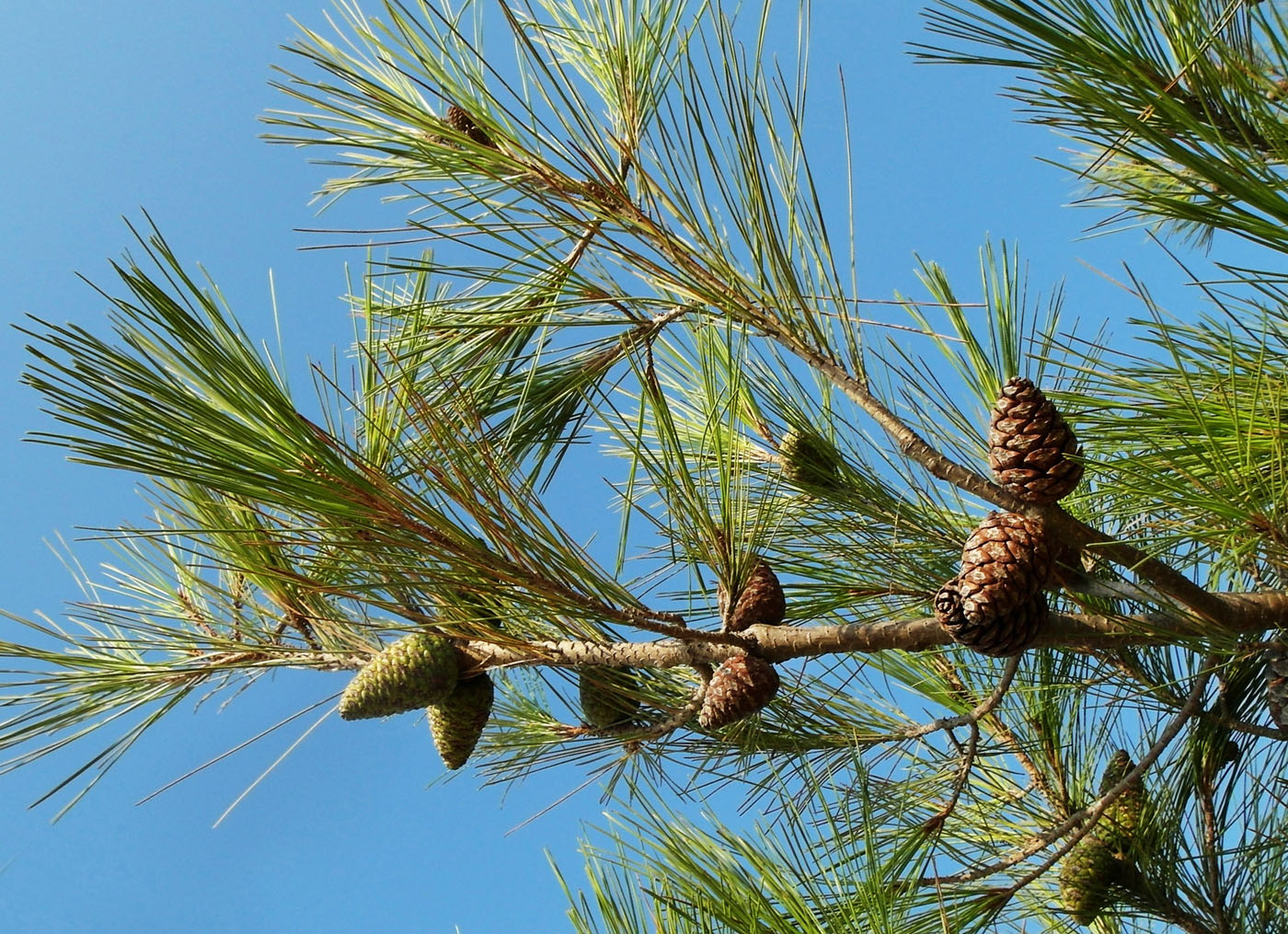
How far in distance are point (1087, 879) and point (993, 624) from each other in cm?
72

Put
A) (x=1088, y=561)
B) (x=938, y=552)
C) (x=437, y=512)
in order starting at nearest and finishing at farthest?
(x=437, y=512) → (x=1088, y=561) → (x=938, y=552)

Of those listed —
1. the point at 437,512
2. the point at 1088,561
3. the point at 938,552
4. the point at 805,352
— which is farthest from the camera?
the point at 938,552

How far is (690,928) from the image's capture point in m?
0.89

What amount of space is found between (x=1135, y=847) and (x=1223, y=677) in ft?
0.77

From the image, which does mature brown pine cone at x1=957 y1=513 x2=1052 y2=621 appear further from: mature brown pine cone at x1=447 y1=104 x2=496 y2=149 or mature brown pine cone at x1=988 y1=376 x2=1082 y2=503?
mature brown pine cone at x1=447 y1=104 x2=496 y2=149

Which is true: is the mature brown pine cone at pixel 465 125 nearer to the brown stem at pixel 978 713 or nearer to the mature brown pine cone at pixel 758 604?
the mature brown pine cone at pixel 758 604

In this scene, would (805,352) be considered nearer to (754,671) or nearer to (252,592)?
(754,671)

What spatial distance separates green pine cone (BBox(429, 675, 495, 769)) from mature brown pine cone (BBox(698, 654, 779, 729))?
0.23 meters

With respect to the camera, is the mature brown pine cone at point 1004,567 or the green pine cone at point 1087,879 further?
the green pine cone at point 1087,879

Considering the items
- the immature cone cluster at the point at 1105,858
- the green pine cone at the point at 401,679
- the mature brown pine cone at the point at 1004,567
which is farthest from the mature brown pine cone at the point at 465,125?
the immature cone cluster at the point at 1105,858

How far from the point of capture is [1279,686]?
96 centimetres

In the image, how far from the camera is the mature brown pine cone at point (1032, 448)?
706 millimetres

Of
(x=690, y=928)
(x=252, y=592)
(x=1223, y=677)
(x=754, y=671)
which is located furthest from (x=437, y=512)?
(x=1223, y=677)

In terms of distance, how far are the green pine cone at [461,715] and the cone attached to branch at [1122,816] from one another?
78 cm
